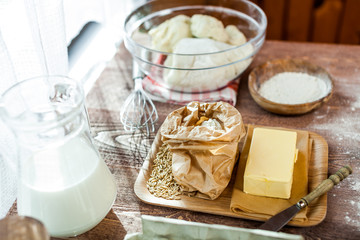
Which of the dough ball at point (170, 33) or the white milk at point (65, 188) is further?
the dough ball at point (170, 33)

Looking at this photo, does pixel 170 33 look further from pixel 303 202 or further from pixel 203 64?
pixel 303 202

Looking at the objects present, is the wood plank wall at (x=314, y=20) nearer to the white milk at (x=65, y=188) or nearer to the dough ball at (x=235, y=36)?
the dough ball at (x=235, y=36)

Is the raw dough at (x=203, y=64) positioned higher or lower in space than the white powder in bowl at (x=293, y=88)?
higher

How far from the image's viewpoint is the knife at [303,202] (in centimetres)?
62

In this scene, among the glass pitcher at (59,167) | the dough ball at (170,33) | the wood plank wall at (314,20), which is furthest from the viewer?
the wood plank wall at (314,20)

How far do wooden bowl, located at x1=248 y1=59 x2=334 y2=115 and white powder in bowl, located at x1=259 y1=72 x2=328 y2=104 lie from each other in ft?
0.05

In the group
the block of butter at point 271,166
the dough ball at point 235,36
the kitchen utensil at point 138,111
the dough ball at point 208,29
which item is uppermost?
the dough ball at point 208,29

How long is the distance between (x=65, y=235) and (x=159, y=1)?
739 mm

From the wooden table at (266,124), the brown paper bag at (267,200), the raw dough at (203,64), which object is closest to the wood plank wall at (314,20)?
the wooden table at (266,124)

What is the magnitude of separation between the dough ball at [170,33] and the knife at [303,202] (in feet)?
1.68

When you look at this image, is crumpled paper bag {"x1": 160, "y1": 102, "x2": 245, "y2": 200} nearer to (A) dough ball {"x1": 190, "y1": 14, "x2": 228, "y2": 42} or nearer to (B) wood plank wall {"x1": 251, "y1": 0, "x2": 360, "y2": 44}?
(A) dough ball {"x1": 190, "y1": 14, "x2": 228, "y2": 42}

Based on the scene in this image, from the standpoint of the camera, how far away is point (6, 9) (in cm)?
66

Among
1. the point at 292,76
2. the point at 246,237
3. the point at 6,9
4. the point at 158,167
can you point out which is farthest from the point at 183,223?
the point at 292,76

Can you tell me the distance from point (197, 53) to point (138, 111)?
0.19m
